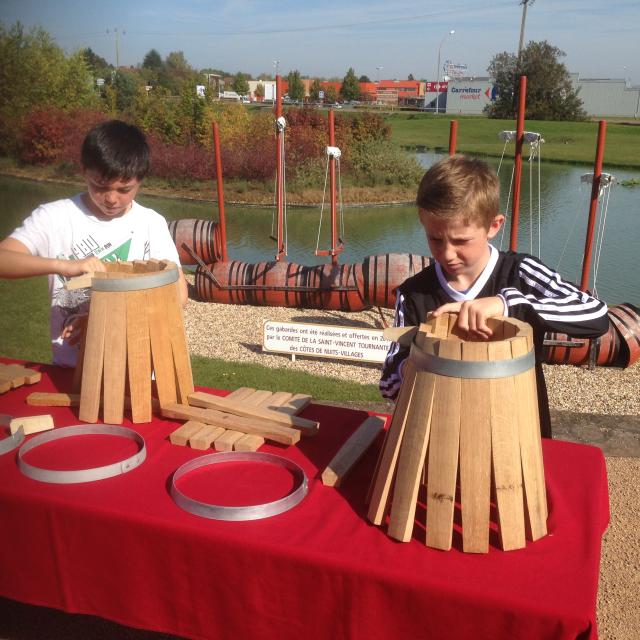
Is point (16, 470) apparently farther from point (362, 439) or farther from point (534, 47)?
point (534, 47)

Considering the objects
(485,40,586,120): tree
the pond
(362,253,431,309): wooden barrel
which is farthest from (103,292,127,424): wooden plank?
(485,40,586,120): tree

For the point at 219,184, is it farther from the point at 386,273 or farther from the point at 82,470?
the point at 82,470

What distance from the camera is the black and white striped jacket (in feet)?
5.46

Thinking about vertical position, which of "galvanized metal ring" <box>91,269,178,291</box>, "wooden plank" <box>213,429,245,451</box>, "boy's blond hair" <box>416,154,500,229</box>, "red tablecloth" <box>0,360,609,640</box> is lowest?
"red tablecloth" <box>0,360,609,640</box>

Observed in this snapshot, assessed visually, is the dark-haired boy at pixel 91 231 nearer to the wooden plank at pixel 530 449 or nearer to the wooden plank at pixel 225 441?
the wooden plank at pixel 225 441

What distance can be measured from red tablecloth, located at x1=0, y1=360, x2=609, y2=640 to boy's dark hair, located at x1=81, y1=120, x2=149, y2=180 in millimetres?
991

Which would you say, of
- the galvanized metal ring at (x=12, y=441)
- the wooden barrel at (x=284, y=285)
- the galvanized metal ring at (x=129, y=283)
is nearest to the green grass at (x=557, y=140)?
the wooden barrel at (x=284, y=285)

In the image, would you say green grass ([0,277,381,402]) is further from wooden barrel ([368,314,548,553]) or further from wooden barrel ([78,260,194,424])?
wooden barrel ([368,314,548,553])

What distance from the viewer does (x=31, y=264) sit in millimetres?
2098

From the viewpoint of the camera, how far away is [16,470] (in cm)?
171

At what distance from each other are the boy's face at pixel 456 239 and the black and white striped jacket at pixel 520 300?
0.09m

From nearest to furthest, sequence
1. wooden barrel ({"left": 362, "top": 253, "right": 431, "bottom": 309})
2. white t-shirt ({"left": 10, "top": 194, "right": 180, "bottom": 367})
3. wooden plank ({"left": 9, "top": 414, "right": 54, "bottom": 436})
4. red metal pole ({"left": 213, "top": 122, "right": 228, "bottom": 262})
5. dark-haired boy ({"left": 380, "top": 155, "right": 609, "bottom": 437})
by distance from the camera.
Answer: dark-haired boy ({"left": 380, "top": 155, "right": 609, "bottom": 437})
wooden plank ({"left": 9, "top": 414, "right": 54, "bottom": 436})
white t-shirt ({"left": 10, "top": 194, "right": 180, "bottom": 367})
wooden barrel ({"left": 362, "top": 253, "right": 431, "bottom": 309})
red metal pole ({"left": 213, "top": 122, "right": 228, "bottom": 262})

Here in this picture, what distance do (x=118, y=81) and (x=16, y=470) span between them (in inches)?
1358

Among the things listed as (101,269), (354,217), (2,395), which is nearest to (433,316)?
(101,269)
